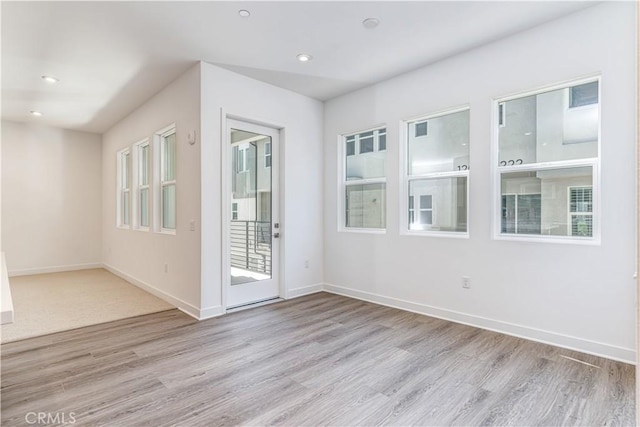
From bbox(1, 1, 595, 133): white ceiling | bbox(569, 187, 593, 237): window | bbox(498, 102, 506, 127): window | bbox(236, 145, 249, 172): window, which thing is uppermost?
bbox(1, 1, 595, 133): white ceiling

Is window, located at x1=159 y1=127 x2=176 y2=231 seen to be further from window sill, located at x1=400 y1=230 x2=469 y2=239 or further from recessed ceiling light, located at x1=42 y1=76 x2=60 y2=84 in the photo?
window sill, located at x1=400 y1=230 x2=469 y2=239

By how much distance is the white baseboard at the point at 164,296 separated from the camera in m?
3.68

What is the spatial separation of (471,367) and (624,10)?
2.95 m

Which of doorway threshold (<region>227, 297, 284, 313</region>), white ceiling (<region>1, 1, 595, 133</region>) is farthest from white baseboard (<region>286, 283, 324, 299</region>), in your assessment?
white ceiling (<region>1, 1, 595, 133</region>)

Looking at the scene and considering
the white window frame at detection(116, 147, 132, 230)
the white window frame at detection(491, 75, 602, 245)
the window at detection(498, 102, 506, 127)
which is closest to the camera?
the white window frame at detection(491, 75, 602, 245)

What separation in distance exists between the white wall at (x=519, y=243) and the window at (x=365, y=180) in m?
0.18

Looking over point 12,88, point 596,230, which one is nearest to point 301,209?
point 596,230

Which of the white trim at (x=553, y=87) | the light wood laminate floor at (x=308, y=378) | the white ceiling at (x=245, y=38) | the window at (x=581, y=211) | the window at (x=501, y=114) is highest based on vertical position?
the white ceiling at (x=245, y=38)

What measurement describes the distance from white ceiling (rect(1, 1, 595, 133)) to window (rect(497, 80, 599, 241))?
2.33ft

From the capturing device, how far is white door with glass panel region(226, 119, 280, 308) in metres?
3.98

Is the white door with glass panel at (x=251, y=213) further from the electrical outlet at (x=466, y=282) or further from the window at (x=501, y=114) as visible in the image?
the window at (x=501, y=114)

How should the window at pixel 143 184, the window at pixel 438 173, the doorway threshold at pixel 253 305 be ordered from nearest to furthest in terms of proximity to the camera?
1. the window at pixel 438 173
2. the doorway threshold at pixel 253 305
3. the window at pixel 143 184

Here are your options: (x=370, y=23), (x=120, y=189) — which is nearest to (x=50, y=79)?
(x=120, y=189)

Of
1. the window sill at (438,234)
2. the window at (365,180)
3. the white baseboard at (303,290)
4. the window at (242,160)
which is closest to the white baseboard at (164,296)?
the white baseboard at (303,290)
